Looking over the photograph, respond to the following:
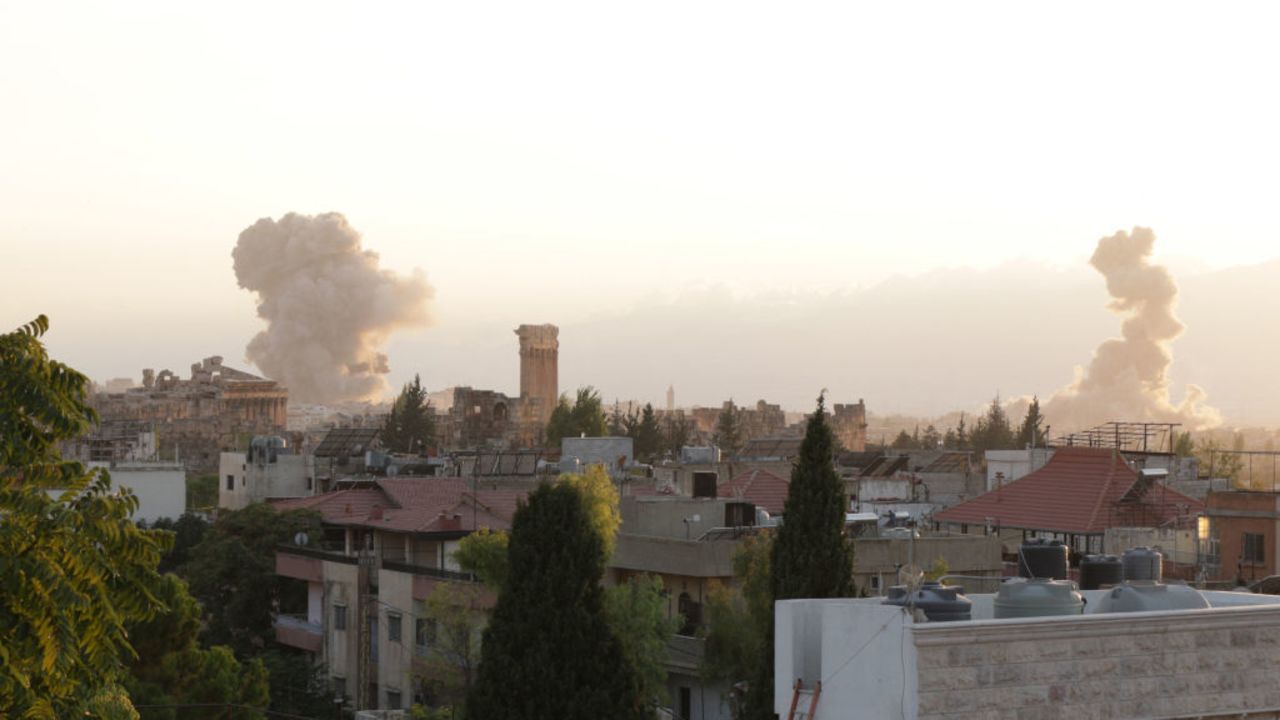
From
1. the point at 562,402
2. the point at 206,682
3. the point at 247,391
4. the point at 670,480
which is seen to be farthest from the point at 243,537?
the point at 247,391

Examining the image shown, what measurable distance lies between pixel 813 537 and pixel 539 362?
113600 mm

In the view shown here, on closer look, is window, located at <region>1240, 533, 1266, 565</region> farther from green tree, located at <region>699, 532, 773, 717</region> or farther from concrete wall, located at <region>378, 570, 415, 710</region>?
concrete wall, located at <region>378, 570, 415, 710</region>

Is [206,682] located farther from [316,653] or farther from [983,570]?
[983,570]

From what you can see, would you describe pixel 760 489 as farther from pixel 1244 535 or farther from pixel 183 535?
pixel 183 535

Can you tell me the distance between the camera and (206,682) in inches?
1080

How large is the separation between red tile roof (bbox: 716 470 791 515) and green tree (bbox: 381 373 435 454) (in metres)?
47.9

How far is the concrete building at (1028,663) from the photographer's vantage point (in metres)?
12.7

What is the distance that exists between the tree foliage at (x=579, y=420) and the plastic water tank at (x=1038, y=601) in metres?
74.2

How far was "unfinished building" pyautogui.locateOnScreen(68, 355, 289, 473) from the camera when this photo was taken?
101 metres

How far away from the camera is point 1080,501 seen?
38562mm

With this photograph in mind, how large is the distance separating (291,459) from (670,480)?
1836 cm

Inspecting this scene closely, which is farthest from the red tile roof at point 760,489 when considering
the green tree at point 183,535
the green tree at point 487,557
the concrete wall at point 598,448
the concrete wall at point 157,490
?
the concrete wall at point 157,490

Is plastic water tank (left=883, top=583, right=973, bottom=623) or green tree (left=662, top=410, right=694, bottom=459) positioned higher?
green tree (left=662, top=410, right=694, bottom=459)

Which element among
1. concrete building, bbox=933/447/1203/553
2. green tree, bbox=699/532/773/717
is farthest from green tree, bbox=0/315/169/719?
concrete building, bbox=933/447/1203/553
